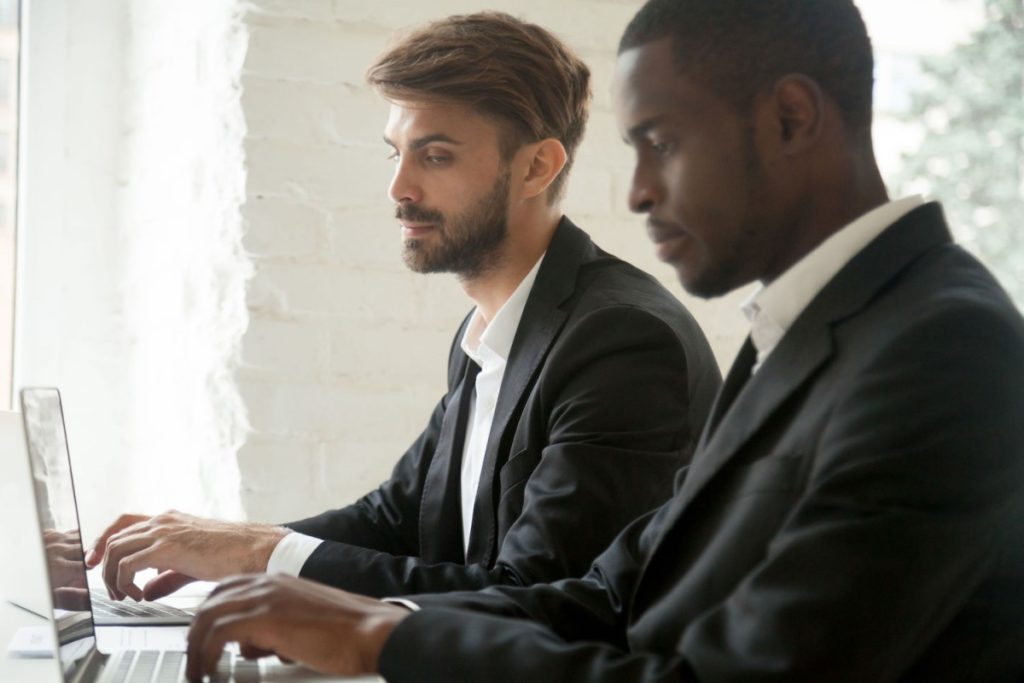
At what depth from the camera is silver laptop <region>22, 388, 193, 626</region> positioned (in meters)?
0.98

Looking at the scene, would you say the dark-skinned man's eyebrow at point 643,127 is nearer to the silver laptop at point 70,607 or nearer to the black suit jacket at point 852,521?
the black suit jacket at point 852,521

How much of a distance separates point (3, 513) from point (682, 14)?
85 cm

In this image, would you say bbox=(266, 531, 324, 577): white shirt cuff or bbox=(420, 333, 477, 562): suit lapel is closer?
bbox=(266, 531, 324, 577): white shirt cuff

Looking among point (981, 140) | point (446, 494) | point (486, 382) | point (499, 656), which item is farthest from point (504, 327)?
point (981, 140)

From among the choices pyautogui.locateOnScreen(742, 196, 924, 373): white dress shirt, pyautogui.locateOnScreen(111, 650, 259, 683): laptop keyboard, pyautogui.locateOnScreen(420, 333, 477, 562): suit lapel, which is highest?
pyautogui.locateOnScreen(742, 196, 924, 373): white dress shirt

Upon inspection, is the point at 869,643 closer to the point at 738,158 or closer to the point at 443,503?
the point at 738,158

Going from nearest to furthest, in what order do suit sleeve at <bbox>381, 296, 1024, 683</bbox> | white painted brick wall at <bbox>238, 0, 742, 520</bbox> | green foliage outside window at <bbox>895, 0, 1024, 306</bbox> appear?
suit sleeve at <bbox>381, 296, 1024, 683</bbox> → white painted brick wall at <bbox>238, 0, 742, 520</bbox> → green foliage outside window at <bbox>895, 0, 1024, 306</bbox>

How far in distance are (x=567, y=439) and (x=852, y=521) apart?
635 mm

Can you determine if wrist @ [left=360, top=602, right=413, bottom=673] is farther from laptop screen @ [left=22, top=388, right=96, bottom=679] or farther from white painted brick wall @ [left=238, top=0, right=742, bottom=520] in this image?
white painted brick wall @ [left=238, top=0, right=742, bottom=520]

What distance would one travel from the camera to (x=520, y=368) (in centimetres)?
150

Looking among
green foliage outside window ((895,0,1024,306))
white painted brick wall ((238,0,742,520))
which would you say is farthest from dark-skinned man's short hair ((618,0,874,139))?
green foliage outside window ((895,0,1024,306))

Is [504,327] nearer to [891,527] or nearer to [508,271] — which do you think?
[508,271]

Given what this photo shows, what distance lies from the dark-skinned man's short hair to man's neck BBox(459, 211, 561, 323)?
2.43ft

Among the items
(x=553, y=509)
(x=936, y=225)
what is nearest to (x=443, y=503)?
(x=553, y=509)
